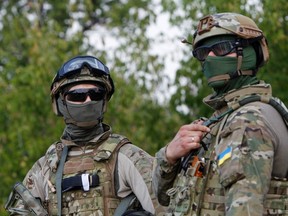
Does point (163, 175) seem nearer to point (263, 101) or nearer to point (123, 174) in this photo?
point (263, 101)

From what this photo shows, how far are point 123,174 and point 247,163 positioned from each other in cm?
208

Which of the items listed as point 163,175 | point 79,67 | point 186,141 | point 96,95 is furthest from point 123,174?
point 186,141

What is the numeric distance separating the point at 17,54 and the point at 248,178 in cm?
1530

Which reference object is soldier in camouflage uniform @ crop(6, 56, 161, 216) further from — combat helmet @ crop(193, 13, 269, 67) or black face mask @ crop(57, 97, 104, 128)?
combat helmet @ crop(193, 13, 269, 67)

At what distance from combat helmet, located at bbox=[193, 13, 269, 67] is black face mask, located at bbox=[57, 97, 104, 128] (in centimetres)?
164

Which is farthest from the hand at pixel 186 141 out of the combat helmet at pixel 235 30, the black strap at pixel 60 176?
the black strap at pixel 60 176

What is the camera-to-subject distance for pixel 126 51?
15883 millimetres

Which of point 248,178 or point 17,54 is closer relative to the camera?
point 248,178

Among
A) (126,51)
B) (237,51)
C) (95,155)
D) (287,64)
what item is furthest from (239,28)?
(126,51)

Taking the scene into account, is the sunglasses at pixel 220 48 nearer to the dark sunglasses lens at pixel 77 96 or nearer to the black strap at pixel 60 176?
the dark sunglasses lens at pixel 77 96

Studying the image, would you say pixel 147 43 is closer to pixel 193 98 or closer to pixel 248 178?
pixel 193 98

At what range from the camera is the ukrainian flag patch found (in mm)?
4859

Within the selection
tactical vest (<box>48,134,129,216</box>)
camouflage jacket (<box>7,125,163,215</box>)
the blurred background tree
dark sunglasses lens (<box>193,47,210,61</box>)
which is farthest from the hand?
the blurred background tree

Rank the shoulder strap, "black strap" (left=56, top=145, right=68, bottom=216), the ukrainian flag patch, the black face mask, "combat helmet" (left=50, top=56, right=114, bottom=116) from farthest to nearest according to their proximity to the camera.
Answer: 1. "combat helmet" (left=50, top=56, right=114, bottom=116)
2. the black face mask
3. "black strap" (left=56, top=145, right=68, bottom=216)
4. the shoulder strap
5. the ukrainian flag patch
